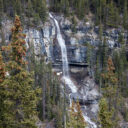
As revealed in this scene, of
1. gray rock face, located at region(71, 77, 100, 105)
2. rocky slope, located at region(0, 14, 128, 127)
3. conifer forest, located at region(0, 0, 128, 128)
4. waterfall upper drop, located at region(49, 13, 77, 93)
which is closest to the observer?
conifer forest, located at region(0, 0, 128, 128)

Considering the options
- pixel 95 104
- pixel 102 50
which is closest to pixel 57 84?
pixel 95 104

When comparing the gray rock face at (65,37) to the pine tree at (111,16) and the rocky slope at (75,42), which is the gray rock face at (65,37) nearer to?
the rocky slope at (75,42)

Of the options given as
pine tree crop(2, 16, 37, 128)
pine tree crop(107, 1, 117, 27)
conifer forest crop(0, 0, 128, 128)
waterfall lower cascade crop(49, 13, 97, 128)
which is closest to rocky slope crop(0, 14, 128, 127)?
conifer forest crop(0, 0, 128, 128)

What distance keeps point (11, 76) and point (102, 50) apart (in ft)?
123

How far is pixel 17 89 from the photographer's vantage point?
11.2m

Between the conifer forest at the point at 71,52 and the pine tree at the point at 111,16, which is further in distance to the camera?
the pine tree at the point at 111,16

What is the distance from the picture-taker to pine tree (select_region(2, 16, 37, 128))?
36.2 feet

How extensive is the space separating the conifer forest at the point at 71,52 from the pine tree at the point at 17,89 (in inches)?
754

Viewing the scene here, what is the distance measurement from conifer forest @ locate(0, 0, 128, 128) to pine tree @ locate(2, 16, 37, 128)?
1915 cm

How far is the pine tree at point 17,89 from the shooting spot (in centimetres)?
1104

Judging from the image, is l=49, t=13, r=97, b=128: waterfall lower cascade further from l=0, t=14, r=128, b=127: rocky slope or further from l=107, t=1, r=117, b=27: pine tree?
l=107, t=1, r=117, b=27: pine tree

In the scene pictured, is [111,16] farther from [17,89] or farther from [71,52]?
[17,89]

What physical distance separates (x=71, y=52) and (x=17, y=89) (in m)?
37.1

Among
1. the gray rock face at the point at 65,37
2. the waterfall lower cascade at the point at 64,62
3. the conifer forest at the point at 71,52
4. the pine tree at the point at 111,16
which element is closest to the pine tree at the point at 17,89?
the conifer forest at the point at 71,52
